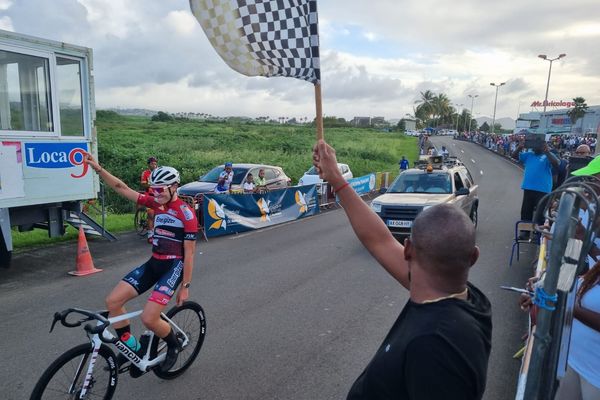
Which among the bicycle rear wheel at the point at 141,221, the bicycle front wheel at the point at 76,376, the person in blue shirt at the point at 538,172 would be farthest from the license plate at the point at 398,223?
the bicycle front wheel at the point at 76,376

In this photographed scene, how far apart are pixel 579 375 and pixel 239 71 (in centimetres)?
292

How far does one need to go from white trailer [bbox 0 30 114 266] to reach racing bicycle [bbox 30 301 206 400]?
4.92m

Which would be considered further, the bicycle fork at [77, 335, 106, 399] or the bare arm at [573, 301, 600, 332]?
the bicycle fork at [77, 335, 106, 399]

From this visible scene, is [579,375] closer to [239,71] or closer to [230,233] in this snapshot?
[239,71]

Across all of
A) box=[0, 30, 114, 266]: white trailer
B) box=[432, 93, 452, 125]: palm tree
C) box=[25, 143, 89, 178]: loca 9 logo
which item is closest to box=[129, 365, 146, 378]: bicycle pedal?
box=[0, 30, 114, 266]: white trailer

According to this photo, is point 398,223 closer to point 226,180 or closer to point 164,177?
point 226,180

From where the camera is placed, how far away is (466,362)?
1.46m

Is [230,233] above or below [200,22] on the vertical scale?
below

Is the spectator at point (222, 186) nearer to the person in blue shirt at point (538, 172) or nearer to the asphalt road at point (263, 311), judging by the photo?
the asphalt road at point (263, 311)

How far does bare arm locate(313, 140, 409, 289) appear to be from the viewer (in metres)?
→ 2.37

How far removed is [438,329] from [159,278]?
3.34 m

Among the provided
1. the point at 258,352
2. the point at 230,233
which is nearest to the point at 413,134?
the point at 230,233

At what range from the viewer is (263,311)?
6234 mm

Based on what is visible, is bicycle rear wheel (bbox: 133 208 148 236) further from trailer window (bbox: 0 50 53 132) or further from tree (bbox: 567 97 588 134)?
tree (bbox: 567 97 588 134)
